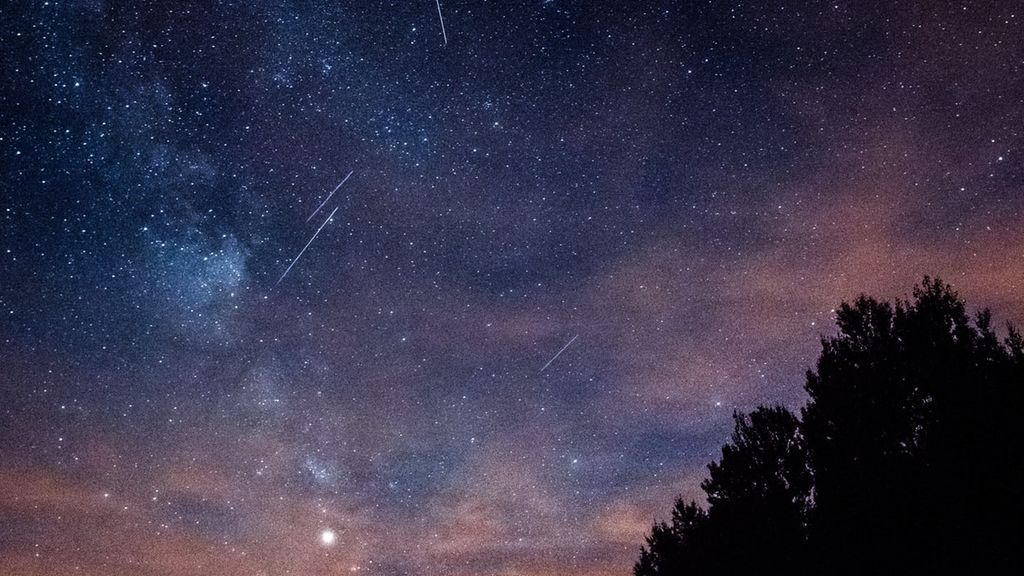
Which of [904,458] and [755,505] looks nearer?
[904,458]

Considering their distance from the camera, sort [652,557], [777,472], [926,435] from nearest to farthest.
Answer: [926,435] → [777,472] → [652,557]

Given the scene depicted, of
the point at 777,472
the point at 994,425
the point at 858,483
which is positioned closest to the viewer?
the point at 994,425

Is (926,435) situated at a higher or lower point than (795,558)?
higher

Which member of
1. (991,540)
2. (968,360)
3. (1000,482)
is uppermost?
(968,360)

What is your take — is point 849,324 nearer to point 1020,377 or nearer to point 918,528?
point 1020,377

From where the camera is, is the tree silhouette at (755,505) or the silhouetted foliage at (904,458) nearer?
the silhouetted foliage at (904,458)

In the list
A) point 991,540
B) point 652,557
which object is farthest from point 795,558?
point 652,557

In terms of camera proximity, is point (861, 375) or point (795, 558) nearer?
point (861, 375)

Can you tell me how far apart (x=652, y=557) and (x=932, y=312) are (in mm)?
17060

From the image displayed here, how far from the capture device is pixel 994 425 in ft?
31.3

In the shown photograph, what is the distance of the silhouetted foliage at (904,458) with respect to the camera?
30.6ft

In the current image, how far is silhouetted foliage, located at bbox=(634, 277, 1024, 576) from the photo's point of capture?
932 centimetres

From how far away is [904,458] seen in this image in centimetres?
1091

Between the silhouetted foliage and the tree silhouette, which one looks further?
the tree silhouette
